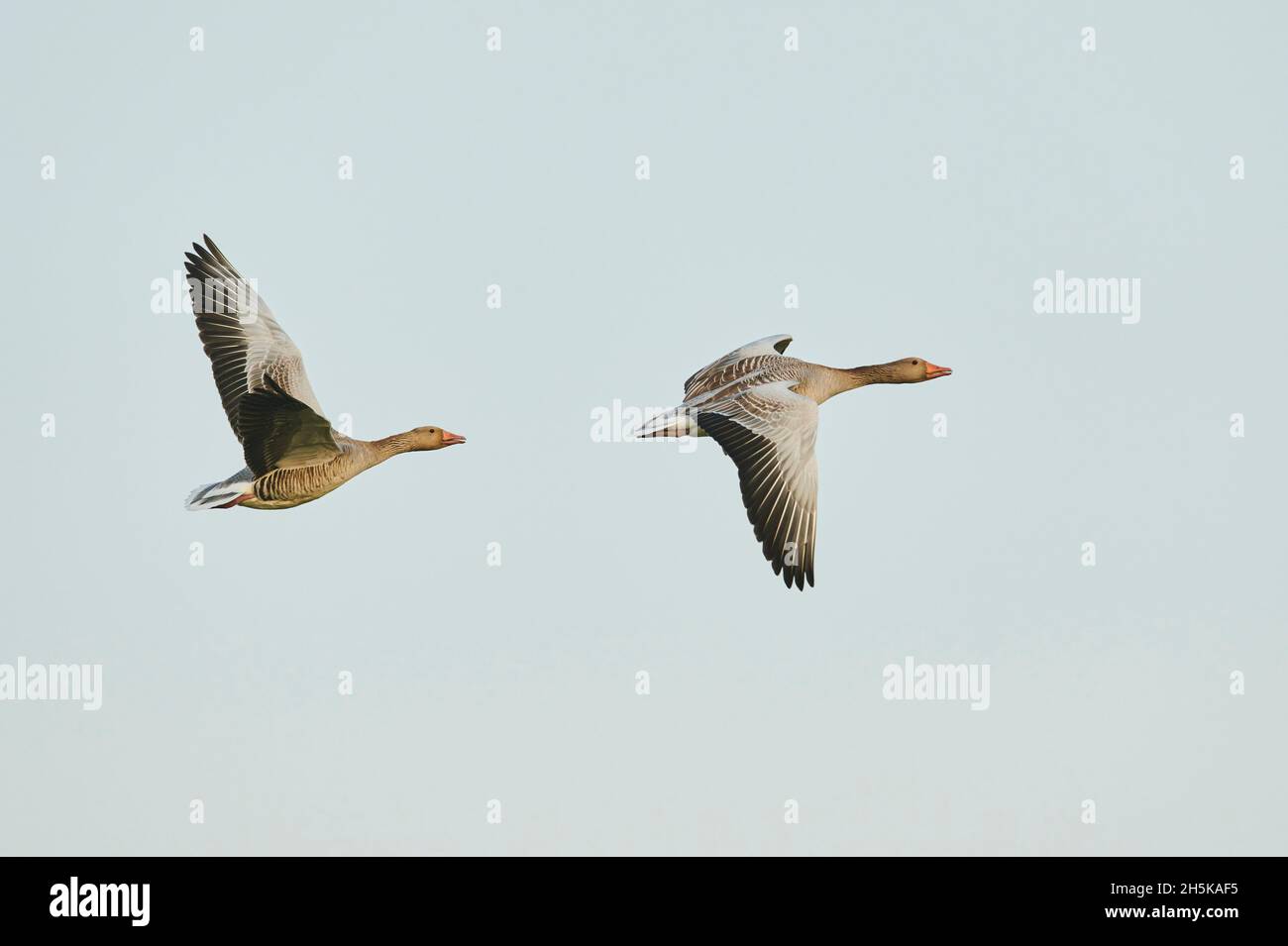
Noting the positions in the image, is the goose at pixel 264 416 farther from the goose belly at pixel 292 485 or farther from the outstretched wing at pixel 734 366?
the outstretched wing at pixel 734 366

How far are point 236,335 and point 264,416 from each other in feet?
5.59

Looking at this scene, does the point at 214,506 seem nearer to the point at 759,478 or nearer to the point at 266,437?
the point at 266,437

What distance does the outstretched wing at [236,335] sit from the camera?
14.3 m

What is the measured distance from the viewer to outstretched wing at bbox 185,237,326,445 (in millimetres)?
14297

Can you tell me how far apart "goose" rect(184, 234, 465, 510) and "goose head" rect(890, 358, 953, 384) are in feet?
14.3

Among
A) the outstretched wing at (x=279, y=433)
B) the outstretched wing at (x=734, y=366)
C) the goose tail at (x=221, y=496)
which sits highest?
the outstretched wing at (x=734, y=366)

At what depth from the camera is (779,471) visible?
1289cm

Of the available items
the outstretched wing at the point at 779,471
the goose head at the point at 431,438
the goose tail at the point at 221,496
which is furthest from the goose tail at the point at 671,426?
the goose tail at the point at 221,496

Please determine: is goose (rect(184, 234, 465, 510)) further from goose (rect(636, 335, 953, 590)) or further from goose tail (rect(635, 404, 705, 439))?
goose (rect(636, 335, 953, 590))

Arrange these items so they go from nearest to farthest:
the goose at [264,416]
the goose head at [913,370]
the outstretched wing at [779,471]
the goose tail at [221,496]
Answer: the outstretched wing at [779,471]
the goose at [264,416]
the goose tail at [221,496]
the goose head at [913,370]

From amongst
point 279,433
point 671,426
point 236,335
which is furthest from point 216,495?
point 671,426

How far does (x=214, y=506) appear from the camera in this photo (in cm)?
1376

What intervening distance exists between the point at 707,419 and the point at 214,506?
Answer: 416cm

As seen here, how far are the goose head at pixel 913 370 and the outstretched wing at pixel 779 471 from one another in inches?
103
